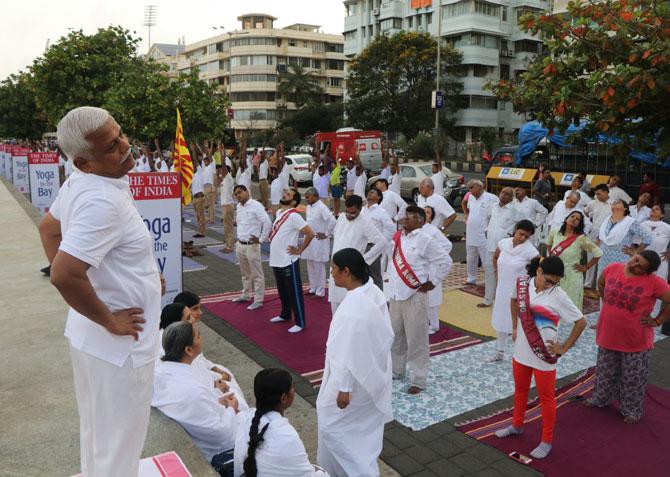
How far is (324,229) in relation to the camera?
9742 mm

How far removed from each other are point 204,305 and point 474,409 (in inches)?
193

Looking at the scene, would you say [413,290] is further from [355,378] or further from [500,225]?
[500,225]

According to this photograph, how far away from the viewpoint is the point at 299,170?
28.6m

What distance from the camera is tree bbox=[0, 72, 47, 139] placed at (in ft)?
143

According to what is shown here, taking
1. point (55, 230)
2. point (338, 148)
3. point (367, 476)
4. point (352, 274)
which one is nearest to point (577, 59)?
point (352, 274)

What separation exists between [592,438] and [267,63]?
74061 millimetres

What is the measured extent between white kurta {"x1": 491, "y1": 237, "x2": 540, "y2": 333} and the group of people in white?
0.05 ft

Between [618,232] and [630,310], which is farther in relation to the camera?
[618,232]

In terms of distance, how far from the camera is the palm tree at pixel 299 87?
6016 cm

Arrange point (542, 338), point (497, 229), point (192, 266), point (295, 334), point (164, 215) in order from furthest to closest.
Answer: point (192, 266), point (497, 229), point (295, 334), point (164, 215), point (542, 338)

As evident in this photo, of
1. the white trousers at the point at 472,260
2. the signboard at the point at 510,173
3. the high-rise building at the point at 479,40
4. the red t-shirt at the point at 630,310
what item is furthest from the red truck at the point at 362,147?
the red t-shirt at the point at 630,310

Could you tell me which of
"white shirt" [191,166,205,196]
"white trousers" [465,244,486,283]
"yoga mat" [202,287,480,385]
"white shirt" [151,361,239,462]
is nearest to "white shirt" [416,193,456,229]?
"white trousers" [465,244,486,283]

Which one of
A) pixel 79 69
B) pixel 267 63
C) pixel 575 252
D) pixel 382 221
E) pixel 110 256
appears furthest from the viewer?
pixel 267 63

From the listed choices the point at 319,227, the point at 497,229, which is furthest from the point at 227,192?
the point at 497,229
